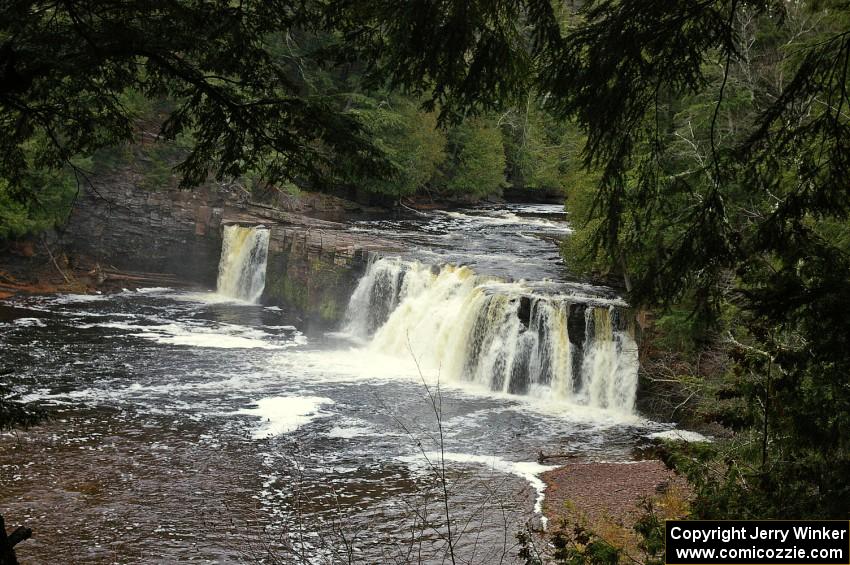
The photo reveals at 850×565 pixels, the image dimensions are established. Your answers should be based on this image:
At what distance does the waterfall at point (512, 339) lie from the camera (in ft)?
56.1

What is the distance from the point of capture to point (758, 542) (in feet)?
14.9

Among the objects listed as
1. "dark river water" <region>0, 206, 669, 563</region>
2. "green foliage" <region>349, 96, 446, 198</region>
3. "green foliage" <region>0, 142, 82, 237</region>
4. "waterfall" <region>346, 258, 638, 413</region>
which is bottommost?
"dark river water" <region>0, 206, 669, 563</region>

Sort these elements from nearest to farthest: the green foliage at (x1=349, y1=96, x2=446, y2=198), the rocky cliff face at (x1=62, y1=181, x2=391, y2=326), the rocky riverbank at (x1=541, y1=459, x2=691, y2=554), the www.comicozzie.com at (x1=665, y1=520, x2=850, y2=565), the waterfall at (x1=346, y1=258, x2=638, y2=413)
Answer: the www.comicozzie.com at (x1=665, y1=520, x2=850, y2=565)
the rocky riverbank at (x1=541, y1=459, x2=691, y2=554)
the waterfall at (x1=346, y1=258, x2=638, y2=413)
the rocky cliff face at (x1=62, y1=181, x2=391, y2=326)
the green foliage at (x1=349, y1=96, x2=446, y2=198)

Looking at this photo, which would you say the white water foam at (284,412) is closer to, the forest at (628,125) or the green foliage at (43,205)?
the forest at (628,125)

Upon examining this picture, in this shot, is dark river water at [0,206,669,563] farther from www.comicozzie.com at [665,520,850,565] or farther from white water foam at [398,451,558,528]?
www.comicozzie.com at [665,520,850,565]

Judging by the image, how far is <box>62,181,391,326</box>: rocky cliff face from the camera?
25016 millimetres

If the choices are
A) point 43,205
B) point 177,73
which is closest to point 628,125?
point 177,73

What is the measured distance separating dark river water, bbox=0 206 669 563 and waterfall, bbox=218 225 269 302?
3.39m

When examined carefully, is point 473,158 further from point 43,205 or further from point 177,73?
point 177,73

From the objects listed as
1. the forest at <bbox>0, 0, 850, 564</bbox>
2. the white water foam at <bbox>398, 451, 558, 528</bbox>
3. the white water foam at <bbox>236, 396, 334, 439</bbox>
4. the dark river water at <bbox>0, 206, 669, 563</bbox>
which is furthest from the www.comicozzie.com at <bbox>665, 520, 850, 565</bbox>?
the white water foam at <bbox>236, 396, 334, 439</bbox>

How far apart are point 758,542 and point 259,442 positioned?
1017 centimetres

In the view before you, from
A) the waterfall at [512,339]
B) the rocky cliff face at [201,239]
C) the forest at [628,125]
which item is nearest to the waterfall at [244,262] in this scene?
the rocky cliff face at [201,239]

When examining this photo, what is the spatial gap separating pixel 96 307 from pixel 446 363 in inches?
437

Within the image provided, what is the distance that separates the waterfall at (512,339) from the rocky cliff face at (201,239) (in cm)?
401
